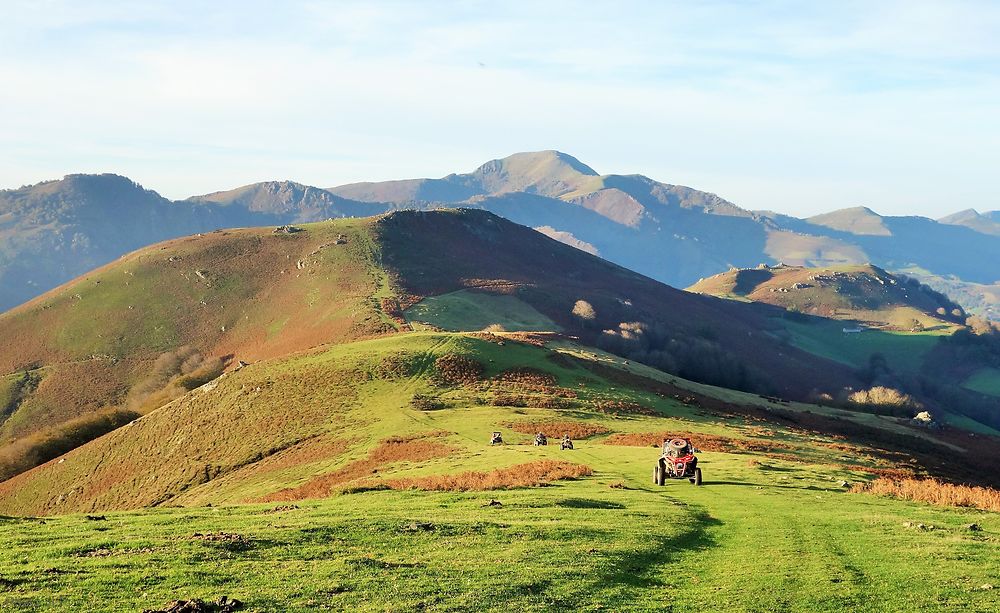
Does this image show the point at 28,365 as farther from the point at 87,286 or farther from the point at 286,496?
the point at 286,496

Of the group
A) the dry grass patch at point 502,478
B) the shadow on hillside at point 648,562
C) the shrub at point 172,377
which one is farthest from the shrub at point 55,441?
the shadow on hillside at point 648,562

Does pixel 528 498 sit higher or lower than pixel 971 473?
higher

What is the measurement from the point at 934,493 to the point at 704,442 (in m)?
23.6

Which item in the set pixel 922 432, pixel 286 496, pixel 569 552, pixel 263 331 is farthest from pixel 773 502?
pixel 263 331

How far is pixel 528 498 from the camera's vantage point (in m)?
35.9

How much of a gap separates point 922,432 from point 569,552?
8839 centimetres

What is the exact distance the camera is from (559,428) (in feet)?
218

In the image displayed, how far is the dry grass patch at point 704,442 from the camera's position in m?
59.7

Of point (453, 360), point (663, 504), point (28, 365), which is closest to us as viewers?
point (663, 504)

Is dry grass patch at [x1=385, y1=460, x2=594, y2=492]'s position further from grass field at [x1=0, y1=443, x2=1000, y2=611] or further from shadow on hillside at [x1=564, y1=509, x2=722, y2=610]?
shadow on hillside at [x1=564, y1=509, x2=722, y2=610]

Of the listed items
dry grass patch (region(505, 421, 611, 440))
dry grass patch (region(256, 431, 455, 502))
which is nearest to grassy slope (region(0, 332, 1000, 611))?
dry grass patch (region(256, 431, 455, 502))

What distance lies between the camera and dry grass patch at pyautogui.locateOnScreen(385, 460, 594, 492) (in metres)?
41.2

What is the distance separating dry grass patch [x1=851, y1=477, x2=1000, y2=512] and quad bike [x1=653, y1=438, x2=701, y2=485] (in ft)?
27.7

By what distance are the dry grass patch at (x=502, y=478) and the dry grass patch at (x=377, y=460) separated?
6630 millimetres
